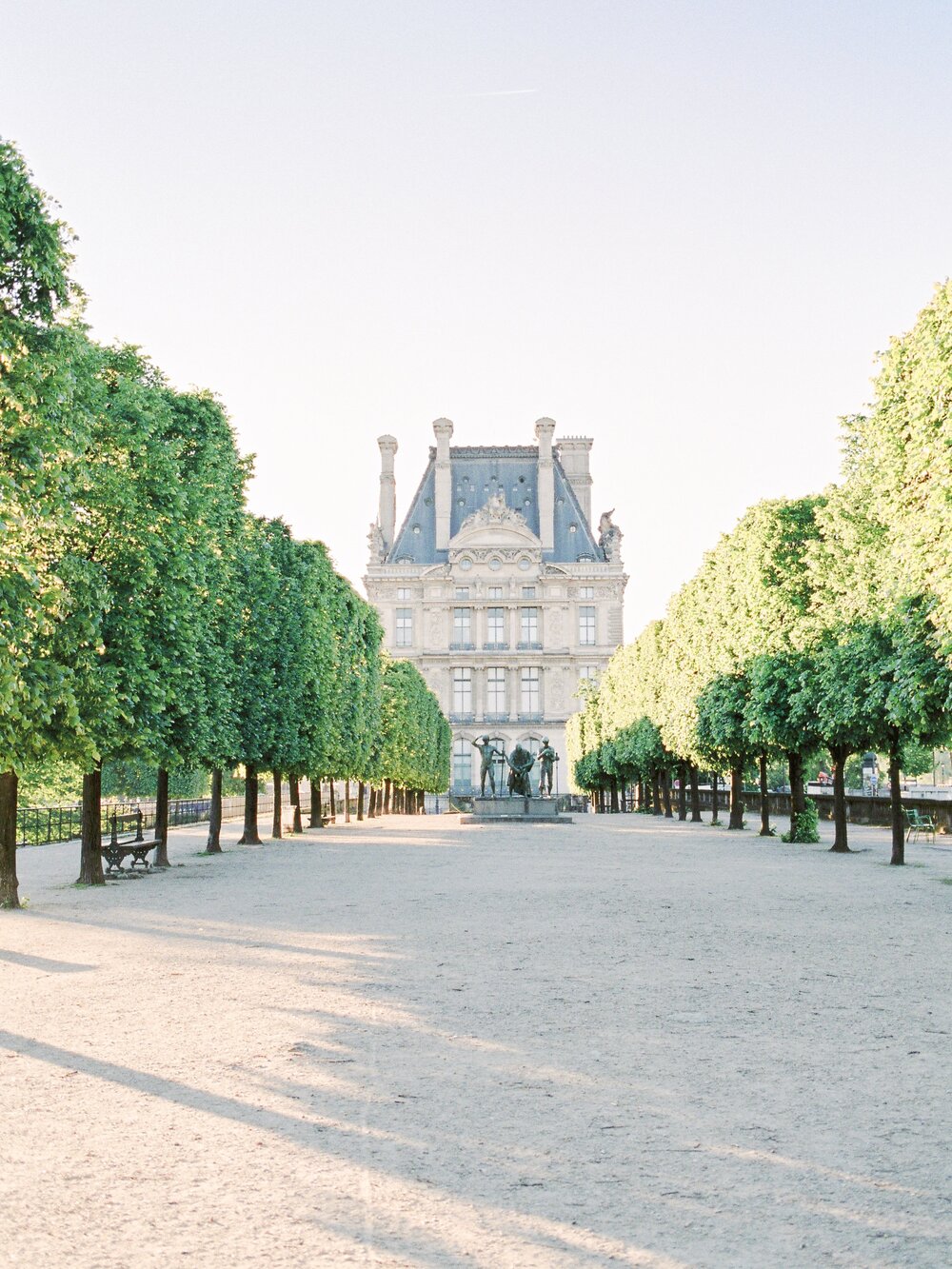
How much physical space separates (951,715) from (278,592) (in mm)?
19340

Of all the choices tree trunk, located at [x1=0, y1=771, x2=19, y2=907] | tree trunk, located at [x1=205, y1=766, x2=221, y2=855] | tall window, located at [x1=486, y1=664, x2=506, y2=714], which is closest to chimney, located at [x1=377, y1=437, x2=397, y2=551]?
tall window, located at [x1=486, y1=664, x2=506, y2=714]

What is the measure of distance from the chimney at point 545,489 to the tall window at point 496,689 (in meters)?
13.0

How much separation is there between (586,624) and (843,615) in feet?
297

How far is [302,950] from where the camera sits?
13.0 metres

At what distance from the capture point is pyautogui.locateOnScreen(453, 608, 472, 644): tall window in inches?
4557

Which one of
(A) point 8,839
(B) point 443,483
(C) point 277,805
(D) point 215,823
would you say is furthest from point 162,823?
(B) point 443,483

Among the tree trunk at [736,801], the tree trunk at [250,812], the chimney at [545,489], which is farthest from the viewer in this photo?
the chimney at [545,489]

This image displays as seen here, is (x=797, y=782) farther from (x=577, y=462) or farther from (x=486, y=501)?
(x=577, y=462)

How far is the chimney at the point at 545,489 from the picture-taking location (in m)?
119

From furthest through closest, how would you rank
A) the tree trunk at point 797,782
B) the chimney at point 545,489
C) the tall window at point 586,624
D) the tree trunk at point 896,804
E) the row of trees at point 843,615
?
the chimney at point 545,489
the tall window at point 586,624
the tree trunk at point 797,782
the tree trunk at point 896,804
the row of trees at point 843,615

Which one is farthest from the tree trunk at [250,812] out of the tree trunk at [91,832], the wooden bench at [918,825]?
the wooden bench at [918,825]

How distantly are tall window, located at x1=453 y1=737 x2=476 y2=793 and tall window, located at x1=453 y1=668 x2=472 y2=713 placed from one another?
3.82 metres

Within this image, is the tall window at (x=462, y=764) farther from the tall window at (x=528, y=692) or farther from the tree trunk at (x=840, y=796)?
the tree trunk at (x=840, y=796)

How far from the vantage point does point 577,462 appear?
12612 centimetres
